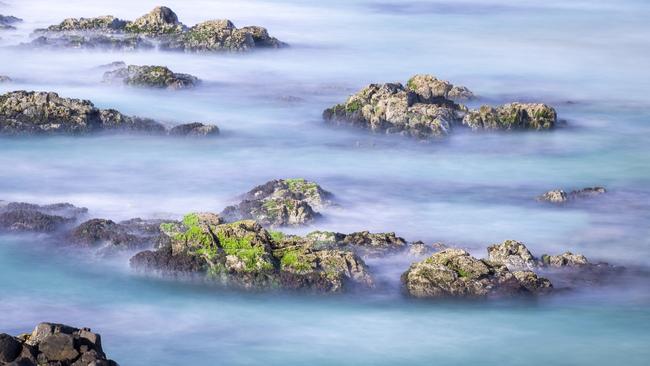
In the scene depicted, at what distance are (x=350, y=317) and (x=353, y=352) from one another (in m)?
1.03

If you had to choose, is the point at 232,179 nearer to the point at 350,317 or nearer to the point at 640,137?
the point at 350,317

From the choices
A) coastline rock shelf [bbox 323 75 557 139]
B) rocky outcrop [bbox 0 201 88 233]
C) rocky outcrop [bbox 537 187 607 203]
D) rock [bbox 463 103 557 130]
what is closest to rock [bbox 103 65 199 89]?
coastline rock shelf [bbox 323 75 557 139]

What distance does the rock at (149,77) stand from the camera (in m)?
34.1

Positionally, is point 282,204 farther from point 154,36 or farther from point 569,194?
point 154,36

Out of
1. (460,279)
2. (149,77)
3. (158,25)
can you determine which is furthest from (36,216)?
(158,25)

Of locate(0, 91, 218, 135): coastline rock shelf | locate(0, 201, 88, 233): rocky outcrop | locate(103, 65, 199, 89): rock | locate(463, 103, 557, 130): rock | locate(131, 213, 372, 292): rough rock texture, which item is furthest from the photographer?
locate(103, 65, 199, 89): rock

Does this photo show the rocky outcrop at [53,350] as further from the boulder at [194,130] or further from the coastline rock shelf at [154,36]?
the coastline rock shelf at [154,36]

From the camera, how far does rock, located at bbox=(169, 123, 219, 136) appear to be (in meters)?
28.9

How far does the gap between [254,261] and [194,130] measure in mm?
10833

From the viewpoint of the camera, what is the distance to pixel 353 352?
17.0 metres

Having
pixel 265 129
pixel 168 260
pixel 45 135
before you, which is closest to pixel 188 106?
pixel 265 129

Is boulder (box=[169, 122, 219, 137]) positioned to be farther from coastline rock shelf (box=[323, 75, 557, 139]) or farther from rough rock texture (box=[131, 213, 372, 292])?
rough rock texture (box=[131, 213, 372, 292])

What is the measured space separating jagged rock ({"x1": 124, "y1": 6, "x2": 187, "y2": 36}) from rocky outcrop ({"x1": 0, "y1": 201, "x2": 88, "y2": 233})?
19223mm

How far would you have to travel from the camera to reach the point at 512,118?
30.2 metres
